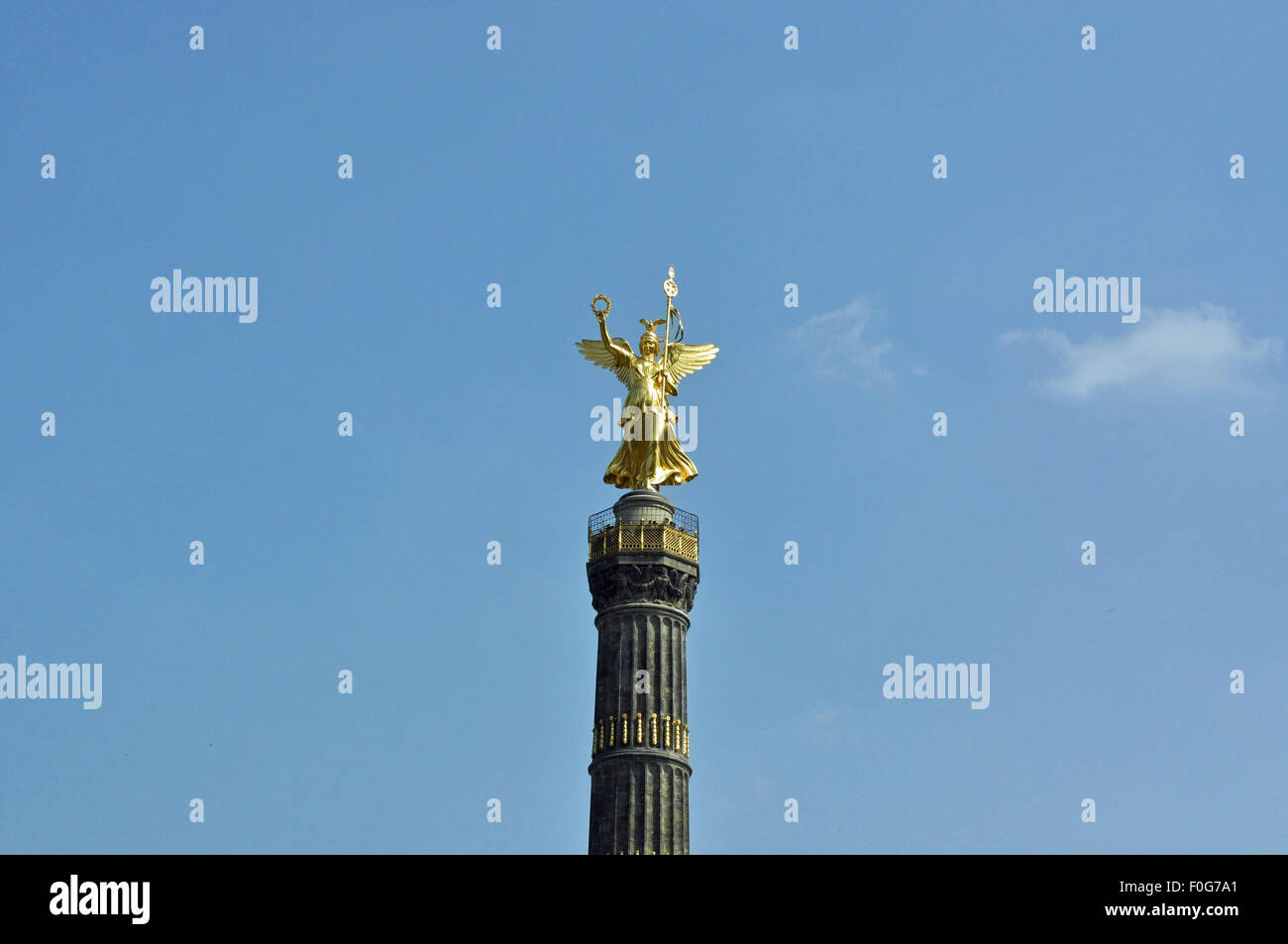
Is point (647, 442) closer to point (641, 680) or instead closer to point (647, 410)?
point (647, 410)

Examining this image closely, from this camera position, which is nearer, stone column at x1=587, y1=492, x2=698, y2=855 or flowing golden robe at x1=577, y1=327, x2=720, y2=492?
stone column at x1=587, y1=492, x2=698, y2=855

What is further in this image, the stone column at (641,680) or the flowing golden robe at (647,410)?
the flowing golden robe at (647,410)

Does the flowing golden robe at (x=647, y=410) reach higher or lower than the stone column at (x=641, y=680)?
higher

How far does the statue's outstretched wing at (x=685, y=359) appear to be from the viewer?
8344 cm

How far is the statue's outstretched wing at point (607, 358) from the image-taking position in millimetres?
83062

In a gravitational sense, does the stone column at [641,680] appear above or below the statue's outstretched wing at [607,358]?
below

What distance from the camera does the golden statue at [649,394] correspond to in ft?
268

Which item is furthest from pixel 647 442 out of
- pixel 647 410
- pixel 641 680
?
pixel 641 680

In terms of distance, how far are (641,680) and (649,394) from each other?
1200 centimetres

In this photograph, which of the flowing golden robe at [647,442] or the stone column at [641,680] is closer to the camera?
the stone column at [641,680]

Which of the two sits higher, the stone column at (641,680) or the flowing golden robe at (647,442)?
the flowing golden robe at (647,442)

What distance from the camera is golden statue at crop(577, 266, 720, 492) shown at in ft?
268
